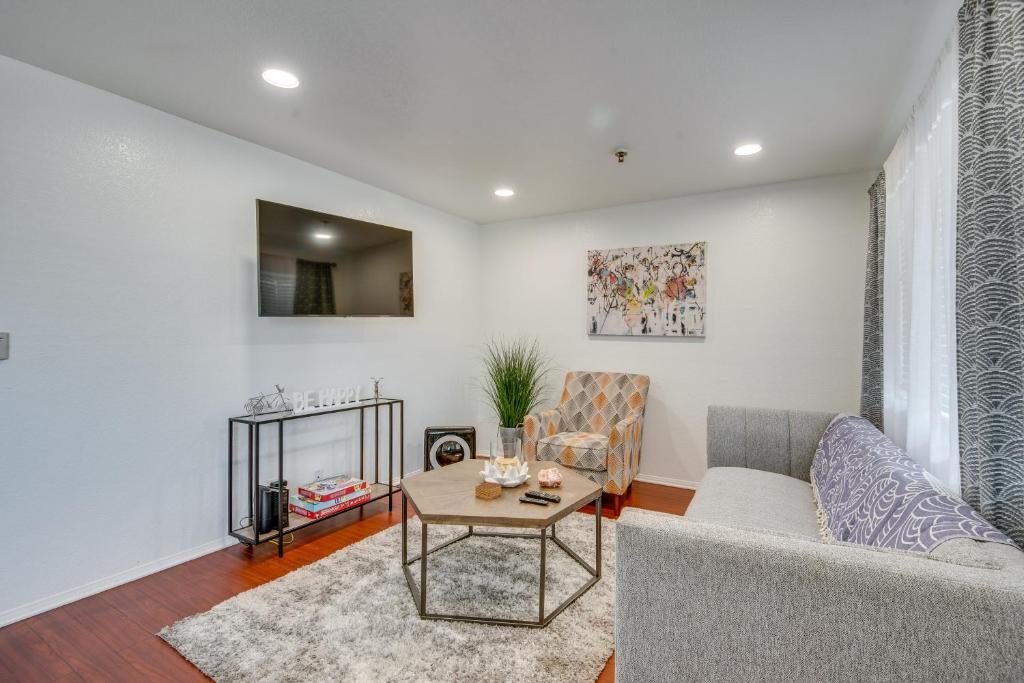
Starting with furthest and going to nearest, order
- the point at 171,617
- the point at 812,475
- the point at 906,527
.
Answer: the point at 812,475
the point at 171,617
the point at 906,527

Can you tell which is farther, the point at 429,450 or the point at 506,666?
the point at 429,450

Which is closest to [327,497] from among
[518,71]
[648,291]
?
[518,71]

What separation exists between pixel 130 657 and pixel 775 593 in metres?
2.35

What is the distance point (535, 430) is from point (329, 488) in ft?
5.13

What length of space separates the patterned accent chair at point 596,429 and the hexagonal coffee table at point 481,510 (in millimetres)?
804

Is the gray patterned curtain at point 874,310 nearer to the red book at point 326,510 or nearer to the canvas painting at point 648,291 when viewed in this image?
the canvas painting at point 648,291

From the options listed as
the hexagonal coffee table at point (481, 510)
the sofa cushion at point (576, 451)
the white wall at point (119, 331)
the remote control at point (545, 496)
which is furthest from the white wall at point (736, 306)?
the white wall at point (119, 331)

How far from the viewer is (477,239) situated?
5.25m

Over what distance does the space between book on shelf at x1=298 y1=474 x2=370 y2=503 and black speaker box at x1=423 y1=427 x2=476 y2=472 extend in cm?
81

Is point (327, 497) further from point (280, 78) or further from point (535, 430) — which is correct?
point (280, 78)

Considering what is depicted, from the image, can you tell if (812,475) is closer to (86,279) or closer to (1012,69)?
(1012,69)

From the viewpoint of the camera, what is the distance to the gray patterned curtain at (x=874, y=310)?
298 cm

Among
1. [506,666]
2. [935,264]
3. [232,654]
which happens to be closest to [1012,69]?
[935,264]

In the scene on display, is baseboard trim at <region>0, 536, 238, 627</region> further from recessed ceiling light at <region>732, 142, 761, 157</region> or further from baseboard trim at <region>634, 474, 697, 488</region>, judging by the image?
recessed ceiling light at <region>732, 142, 761, 157</region>
